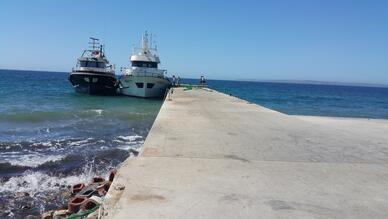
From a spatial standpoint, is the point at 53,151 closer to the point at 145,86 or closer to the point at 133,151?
the point at 133,151

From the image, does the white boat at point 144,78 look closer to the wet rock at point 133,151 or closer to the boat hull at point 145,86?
the boat hull at point 145,86

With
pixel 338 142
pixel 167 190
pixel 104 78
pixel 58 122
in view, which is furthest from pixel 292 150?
pixel 104 78

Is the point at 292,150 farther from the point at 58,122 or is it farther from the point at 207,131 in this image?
the point at 58,122

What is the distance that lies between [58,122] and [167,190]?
1774cm

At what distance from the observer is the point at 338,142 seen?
10.0 metres

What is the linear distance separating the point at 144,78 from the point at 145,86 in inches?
30.3

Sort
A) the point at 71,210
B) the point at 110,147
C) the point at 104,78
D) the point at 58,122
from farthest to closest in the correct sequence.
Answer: the point at 104,78 < the point at 58,122 < the point at 110,147 < the point at 71,210

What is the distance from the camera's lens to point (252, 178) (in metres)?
6.29

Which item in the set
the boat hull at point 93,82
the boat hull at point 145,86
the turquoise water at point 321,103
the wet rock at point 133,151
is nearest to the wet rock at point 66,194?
the wet rock at point 133,151

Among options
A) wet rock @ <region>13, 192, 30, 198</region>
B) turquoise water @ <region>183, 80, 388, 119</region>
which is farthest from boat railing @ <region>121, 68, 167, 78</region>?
wet rock @ <region>13, 192, 30, 198</region>

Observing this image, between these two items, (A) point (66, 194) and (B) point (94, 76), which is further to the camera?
(B) point (94, 76)

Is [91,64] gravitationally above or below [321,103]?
above

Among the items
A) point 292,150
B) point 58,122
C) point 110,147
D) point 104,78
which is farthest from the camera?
point 104,78

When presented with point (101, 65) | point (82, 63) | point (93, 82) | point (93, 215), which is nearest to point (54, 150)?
point (93, 215)
